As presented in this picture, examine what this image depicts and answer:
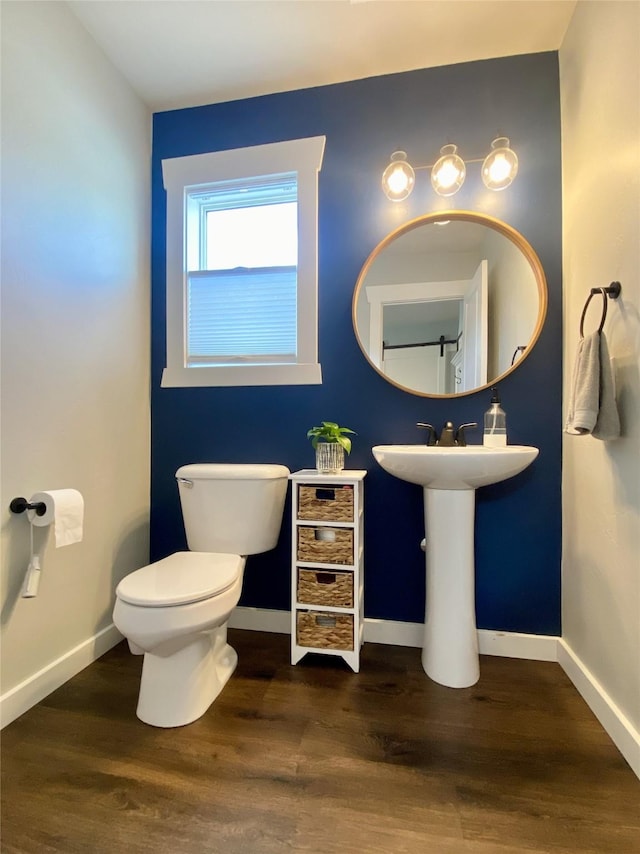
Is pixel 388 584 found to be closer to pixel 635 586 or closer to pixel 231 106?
pixel 635 586

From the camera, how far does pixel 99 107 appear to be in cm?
164

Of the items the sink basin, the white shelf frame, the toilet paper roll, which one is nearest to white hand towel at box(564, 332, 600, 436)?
the sink basin

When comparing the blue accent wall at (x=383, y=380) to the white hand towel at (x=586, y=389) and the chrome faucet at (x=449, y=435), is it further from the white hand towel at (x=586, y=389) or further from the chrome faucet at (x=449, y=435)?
the white hand towel at (x=586, y=389)

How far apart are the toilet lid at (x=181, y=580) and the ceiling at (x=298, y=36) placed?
2.07 m

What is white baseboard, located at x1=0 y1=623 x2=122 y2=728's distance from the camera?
1.24m

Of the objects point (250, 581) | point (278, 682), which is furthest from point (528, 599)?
point (250, 581)

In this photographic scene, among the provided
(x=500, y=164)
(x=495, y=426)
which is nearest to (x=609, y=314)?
(x=495, y=426)

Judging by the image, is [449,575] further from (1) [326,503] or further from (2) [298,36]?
(2) [298,36]

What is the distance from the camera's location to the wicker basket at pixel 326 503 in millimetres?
1512

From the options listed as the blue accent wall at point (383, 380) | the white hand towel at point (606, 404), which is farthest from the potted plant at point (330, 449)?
the white hand towel at point (606, 404)

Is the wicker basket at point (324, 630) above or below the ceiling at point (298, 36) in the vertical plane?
below

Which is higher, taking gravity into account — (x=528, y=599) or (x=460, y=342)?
(x=460, y=342)

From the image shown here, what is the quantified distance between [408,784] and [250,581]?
1023mm

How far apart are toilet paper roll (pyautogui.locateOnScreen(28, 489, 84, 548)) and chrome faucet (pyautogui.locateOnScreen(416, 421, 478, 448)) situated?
1.32 m
